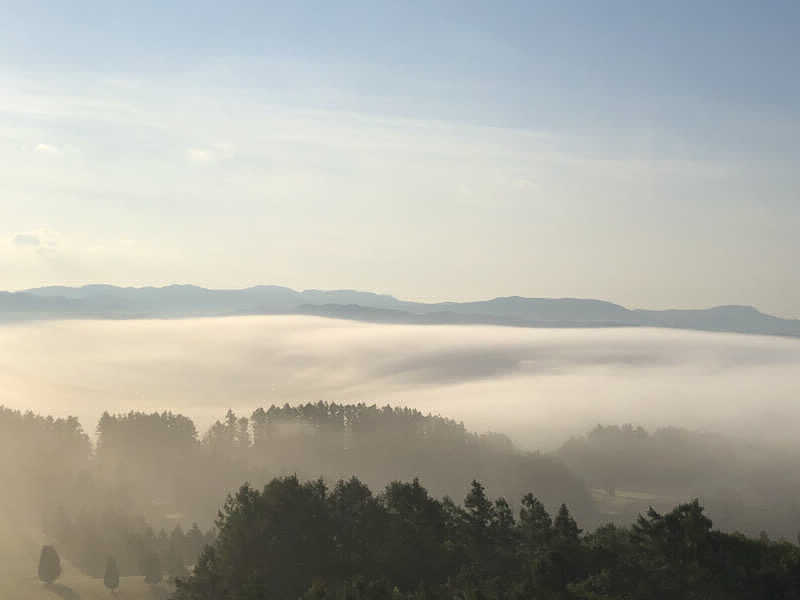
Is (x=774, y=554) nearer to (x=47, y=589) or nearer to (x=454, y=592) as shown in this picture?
(x=454, y=592)

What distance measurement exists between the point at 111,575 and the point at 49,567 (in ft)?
35.9

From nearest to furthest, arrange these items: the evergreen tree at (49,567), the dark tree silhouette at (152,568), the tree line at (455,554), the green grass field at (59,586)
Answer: the tree line at (455,554) → the green grass field at (59,586) → the dark tree silhouette at (152,568) → the evergreen tree at (49,567)

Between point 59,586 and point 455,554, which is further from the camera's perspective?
point 59,586

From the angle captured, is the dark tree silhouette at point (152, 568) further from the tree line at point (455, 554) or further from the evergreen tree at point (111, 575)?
the tree line at point (455, 554)

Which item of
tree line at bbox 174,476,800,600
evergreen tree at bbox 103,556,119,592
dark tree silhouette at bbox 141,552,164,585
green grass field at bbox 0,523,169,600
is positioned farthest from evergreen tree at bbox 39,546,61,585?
tree line at bbox 174,476,800,600

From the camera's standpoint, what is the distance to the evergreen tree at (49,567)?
447ft

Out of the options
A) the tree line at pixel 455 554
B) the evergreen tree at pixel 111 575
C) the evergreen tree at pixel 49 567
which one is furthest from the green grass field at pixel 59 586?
the tree line at pixel 455 554

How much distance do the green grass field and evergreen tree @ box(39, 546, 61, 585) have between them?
111 cm

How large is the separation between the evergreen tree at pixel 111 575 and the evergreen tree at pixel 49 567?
8511 millimetres

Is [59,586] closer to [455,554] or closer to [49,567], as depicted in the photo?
[49,567]

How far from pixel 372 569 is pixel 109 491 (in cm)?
13074

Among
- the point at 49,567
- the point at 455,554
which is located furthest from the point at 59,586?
the point at 455,554

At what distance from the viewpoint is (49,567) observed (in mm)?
136250

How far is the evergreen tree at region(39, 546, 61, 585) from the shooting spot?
13625cm
